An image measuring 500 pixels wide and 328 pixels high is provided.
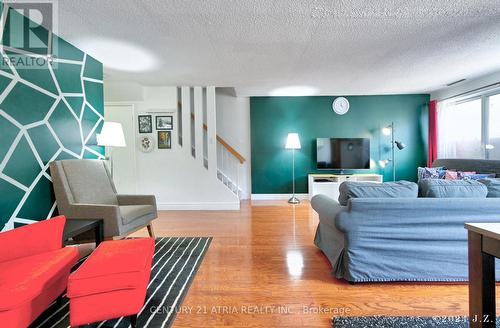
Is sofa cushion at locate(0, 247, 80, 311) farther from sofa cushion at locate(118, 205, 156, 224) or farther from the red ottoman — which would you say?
sofa cushion at locate(118, 205, 156, 224)

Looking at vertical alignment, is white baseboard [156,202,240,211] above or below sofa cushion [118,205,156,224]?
below

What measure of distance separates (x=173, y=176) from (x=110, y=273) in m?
3.42

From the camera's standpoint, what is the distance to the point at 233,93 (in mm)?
5465

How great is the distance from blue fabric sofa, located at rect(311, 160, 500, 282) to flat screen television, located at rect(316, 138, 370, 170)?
353 centimetres

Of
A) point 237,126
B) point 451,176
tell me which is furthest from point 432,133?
point 237,126

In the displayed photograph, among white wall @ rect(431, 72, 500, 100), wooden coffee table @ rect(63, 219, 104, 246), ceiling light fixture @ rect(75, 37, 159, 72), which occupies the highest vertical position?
ceiling light fixture @ rect(75, 37, 159, 72)

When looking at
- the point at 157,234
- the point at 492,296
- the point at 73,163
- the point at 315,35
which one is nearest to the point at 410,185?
the point at 492,296

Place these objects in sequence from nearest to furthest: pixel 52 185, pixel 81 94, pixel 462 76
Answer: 1. pixel 52 185
2. pixel 81 94
3. pixel 462 76

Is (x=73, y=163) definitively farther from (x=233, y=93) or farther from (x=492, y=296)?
(x=233, y=93)

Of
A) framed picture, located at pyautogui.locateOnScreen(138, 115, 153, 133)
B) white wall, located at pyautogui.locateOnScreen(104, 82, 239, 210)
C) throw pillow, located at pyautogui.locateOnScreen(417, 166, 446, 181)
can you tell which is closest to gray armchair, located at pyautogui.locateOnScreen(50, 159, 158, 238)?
white wall, located at pyautogui.locateOnScreen(104, 82, 239, 210)

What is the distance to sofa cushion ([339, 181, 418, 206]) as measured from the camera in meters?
1.92

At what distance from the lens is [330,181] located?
518cm

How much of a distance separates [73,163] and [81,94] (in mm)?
964

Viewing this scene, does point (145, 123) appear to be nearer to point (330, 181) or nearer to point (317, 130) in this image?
point (317, 130)
